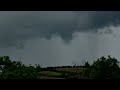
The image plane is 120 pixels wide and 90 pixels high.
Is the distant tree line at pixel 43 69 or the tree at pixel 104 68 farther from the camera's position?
the tree at pixel 104 68

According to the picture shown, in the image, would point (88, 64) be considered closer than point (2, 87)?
No

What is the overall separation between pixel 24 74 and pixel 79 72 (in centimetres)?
628

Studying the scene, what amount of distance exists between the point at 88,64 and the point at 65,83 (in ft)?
104

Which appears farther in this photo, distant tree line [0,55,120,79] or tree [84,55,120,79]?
tree [84,55,120,79]

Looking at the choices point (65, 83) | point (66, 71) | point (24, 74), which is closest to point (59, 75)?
point (66, 71)
